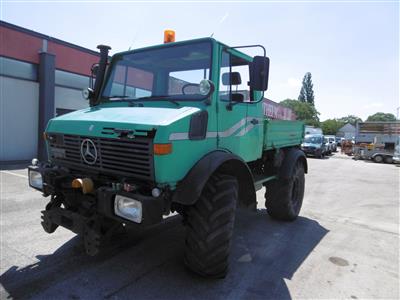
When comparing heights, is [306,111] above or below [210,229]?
above

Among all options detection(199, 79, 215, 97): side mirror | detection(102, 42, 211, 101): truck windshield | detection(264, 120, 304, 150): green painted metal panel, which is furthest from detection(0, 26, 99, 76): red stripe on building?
detection(199, 79, 215, 97): side mirror

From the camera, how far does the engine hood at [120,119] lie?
9.70 feet

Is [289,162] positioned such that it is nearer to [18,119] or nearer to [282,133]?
[282,133]

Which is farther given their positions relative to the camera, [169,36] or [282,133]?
[282,133]

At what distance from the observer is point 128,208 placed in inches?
113

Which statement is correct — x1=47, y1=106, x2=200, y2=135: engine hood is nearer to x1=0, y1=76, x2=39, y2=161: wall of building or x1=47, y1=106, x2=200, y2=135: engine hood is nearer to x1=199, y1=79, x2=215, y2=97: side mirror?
x1=199, y1=79, x2=215, y2=97: side mirror

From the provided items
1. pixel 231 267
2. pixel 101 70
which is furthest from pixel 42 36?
pixel 231 267

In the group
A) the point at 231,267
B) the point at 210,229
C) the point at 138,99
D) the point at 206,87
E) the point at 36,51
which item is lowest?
the point at 231,267

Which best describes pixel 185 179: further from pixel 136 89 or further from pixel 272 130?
pixel 272 130

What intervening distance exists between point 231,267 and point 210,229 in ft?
2.88

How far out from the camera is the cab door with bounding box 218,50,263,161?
3707 mm

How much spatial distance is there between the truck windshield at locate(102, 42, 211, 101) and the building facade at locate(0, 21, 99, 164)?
33.0 feet

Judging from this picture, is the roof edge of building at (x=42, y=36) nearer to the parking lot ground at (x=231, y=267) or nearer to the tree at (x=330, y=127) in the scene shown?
the parking lot ground at (x=231, y=267)

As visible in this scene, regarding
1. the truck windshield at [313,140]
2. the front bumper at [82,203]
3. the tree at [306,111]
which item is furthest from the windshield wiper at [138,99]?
the tree at [306,111]
